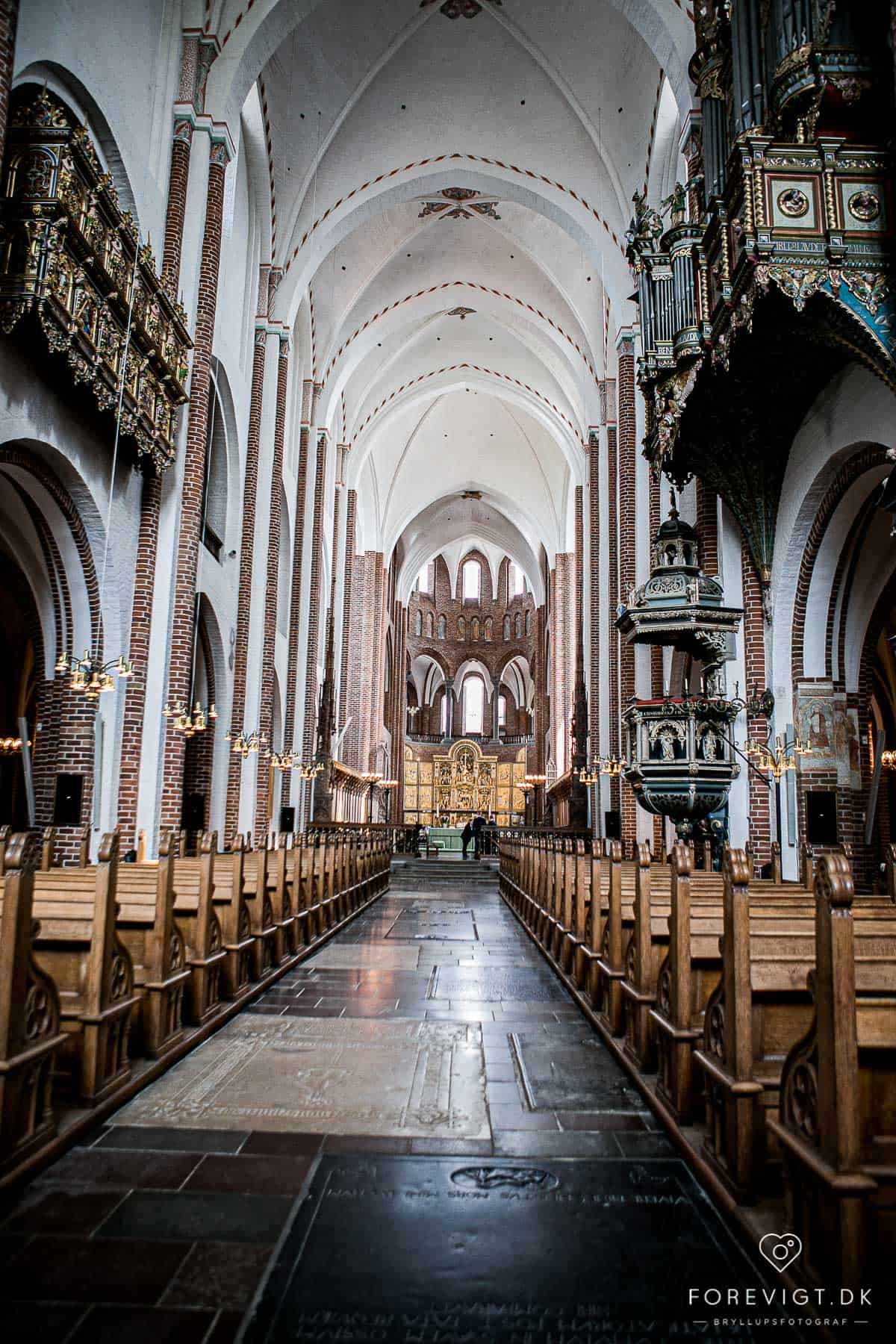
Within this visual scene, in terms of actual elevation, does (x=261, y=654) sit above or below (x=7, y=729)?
above

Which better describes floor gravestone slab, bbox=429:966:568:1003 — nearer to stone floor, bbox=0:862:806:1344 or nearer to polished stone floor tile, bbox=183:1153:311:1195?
stone floor, bbox=0:862:806:1344

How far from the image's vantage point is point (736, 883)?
300 centimetres

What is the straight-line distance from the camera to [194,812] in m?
14.5

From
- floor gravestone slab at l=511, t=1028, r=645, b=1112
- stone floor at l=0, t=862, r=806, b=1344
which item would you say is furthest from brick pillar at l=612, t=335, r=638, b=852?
stone floor at l=0, t=862, r=806, b=1344

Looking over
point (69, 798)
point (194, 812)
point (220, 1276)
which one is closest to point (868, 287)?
point (220, 1276)

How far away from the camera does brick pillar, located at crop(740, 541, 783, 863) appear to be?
10.2 metres

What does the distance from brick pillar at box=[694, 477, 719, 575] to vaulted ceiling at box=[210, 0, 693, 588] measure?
5.11 metres

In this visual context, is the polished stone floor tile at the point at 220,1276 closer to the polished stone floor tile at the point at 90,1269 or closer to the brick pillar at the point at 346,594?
the polished stone floor tile at the point at 90,1269

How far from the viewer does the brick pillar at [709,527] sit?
36.6 feet

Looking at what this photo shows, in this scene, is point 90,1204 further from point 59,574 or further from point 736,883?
point 59,574

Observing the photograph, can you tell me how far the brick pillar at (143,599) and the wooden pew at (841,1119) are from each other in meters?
8.92

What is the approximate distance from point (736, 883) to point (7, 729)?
18138 millimetres

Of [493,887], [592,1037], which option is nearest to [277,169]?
[493,887]

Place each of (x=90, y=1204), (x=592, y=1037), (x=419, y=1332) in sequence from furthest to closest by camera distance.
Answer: (x=592, y=1037)
(x=90, y=1204)
(x=419, y=1332)
